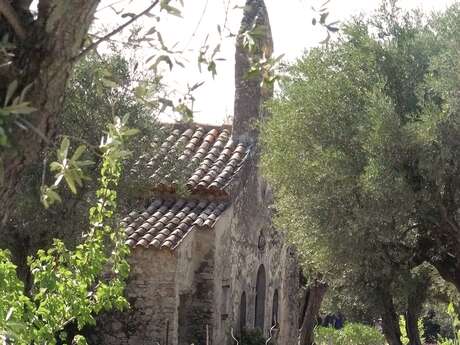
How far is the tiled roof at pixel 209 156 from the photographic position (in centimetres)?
1933

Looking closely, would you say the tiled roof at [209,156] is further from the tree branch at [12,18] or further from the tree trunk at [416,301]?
the tree branch at [12,18]

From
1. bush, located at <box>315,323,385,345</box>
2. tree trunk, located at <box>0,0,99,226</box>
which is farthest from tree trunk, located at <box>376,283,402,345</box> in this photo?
tree trunk, located at <box>0,0,99,226</box>

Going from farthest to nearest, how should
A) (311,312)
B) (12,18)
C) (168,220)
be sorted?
(311,312)
(168,220)
(12,18)

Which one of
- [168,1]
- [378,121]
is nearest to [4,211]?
[168,1]

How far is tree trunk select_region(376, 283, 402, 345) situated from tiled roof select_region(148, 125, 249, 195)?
3.92m

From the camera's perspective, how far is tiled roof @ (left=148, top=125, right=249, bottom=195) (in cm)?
1933

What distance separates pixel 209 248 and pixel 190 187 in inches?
50.5

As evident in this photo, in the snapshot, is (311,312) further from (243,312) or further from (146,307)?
(146,307)

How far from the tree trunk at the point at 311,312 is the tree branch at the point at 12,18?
2215cm

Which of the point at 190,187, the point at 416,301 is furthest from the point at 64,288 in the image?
the point at 416,301

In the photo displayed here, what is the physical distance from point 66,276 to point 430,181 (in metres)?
8.57

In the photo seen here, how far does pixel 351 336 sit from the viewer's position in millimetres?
28031

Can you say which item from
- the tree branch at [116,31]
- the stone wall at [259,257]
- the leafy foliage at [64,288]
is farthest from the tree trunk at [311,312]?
the tree branch at [116,31]

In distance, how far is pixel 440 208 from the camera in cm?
1542
